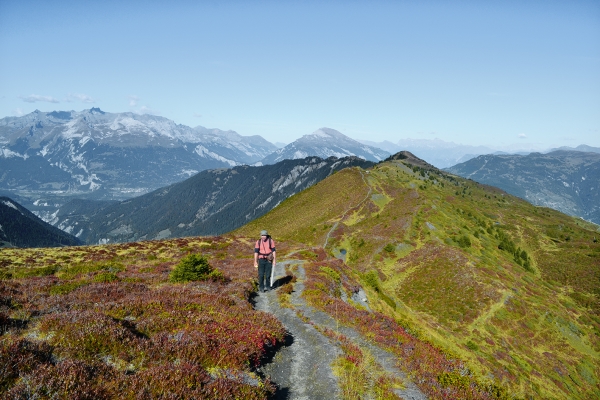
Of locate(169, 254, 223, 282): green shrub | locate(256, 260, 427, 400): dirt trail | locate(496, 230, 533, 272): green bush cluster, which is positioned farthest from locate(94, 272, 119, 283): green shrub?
locate(496, 230, 533, 272): green bush cluster

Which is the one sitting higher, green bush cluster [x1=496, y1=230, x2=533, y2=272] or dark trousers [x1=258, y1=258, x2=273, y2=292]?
dark trousers [x1=258, y1=258, x2=273, y2=292]

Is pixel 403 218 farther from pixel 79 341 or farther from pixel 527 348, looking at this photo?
pixel 79 341

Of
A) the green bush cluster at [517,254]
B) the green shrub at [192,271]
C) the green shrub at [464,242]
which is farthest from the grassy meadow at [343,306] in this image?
the green shrub at [464,242]

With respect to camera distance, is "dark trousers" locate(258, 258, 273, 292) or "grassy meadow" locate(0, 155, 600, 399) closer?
"grassy meadow" locate(0, 155, 600, 399)

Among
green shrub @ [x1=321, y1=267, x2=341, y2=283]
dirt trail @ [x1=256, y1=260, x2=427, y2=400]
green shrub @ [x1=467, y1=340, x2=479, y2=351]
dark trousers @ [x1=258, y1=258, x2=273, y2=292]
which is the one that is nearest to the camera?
dirt trail @ [x1=256, y1=260, x2=427, y2=400]

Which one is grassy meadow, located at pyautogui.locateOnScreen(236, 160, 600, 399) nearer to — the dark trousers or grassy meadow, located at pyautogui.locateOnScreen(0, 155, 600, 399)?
grassy meadow, located at pyautogui.locateOnScreen(0, 155, 600, 399)

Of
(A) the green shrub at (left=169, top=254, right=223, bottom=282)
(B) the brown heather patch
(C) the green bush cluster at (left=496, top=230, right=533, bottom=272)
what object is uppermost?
(B) the brown heather patch

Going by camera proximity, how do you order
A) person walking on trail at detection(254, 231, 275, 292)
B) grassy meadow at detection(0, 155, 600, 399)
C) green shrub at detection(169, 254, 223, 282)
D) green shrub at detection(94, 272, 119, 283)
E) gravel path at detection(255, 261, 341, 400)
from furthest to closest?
1. green shrub at detection(169, 254, 223, 282)
2. person walking on trail at detection(254, 231, 275, 292)
3. green shrub at detection(94, 272, 119, 283)
4. gravel path at detection(255, 261, 341, 400)
5. grassy meadow at detection(0, 155, 600, 399)

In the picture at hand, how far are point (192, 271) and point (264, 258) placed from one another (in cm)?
555

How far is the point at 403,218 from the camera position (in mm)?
83688

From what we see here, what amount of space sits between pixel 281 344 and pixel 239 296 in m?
6.57

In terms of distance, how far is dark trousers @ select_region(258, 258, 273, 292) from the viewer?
21.4 m

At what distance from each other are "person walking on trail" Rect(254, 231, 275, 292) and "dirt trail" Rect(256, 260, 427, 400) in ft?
12.4

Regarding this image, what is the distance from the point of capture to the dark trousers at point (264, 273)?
21.4 metres
